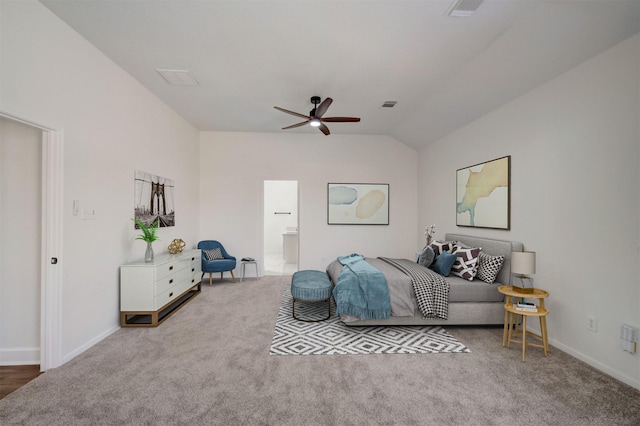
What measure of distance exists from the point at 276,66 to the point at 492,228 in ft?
11.5

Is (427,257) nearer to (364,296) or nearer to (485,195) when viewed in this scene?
(485,195)

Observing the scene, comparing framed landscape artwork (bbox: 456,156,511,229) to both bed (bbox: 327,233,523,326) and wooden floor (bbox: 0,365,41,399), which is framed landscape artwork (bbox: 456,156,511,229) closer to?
bed (bbox: 327,233,523,326)

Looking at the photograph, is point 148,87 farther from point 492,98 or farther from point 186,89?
point 492,98

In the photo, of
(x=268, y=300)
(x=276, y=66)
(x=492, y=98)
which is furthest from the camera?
(x=268, y=300)

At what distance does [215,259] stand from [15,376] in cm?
312

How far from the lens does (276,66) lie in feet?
10.4

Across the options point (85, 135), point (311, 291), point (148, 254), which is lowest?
point (311, 291)

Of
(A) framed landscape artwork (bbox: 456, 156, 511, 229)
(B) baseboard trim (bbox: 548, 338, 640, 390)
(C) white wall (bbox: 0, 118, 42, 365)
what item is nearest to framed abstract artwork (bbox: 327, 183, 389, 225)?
(A) framed landscape artwork (bbox: 456, 156, 511, 229)

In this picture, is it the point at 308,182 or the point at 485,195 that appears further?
the point at 308,182

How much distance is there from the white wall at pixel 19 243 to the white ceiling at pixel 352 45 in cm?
126

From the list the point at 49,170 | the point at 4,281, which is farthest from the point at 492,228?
the point at 4,281

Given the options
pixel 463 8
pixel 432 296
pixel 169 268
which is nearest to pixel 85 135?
pixel 169 268

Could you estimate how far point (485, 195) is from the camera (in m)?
3.86

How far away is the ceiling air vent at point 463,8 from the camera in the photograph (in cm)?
213
